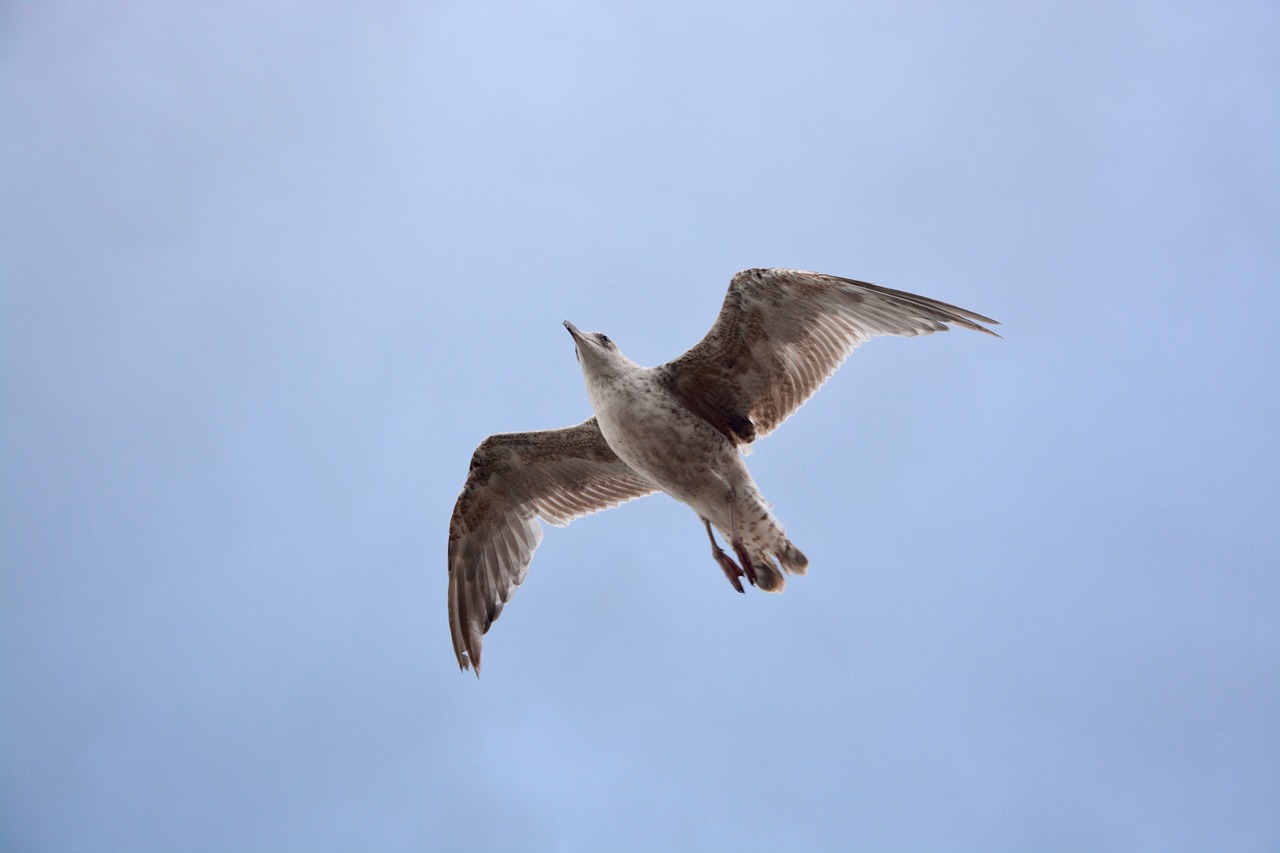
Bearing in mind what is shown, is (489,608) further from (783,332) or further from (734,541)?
(783,332)

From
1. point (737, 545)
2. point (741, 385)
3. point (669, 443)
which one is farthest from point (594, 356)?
point (737, 545)

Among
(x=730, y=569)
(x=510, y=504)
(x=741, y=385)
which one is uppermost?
(x=741, y=385)

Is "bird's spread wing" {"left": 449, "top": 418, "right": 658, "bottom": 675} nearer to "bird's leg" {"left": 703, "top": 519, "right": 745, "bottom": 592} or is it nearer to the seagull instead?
the seagull

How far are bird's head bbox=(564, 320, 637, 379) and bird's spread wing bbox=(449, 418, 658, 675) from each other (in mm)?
1245

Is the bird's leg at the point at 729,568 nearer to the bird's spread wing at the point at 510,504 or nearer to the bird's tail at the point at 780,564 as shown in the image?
the bird's tail at the point at 780,564

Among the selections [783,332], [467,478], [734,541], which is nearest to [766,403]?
[783,332]

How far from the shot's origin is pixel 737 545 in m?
8.63

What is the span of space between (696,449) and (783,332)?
1300 millimetres

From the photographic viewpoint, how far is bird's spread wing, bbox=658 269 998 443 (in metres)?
8.56

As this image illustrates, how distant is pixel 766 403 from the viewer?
9.12m

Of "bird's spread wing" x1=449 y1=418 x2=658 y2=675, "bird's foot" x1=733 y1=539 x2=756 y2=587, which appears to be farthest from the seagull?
"bird's spread wing" x1=449 y1=418 x2=658 y2=675

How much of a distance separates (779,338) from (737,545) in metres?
1.85

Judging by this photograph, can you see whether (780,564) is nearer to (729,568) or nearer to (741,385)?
(729,568)

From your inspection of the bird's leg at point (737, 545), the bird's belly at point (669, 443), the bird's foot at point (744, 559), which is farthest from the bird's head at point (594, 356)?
the bird's foot at point (744, 559)
